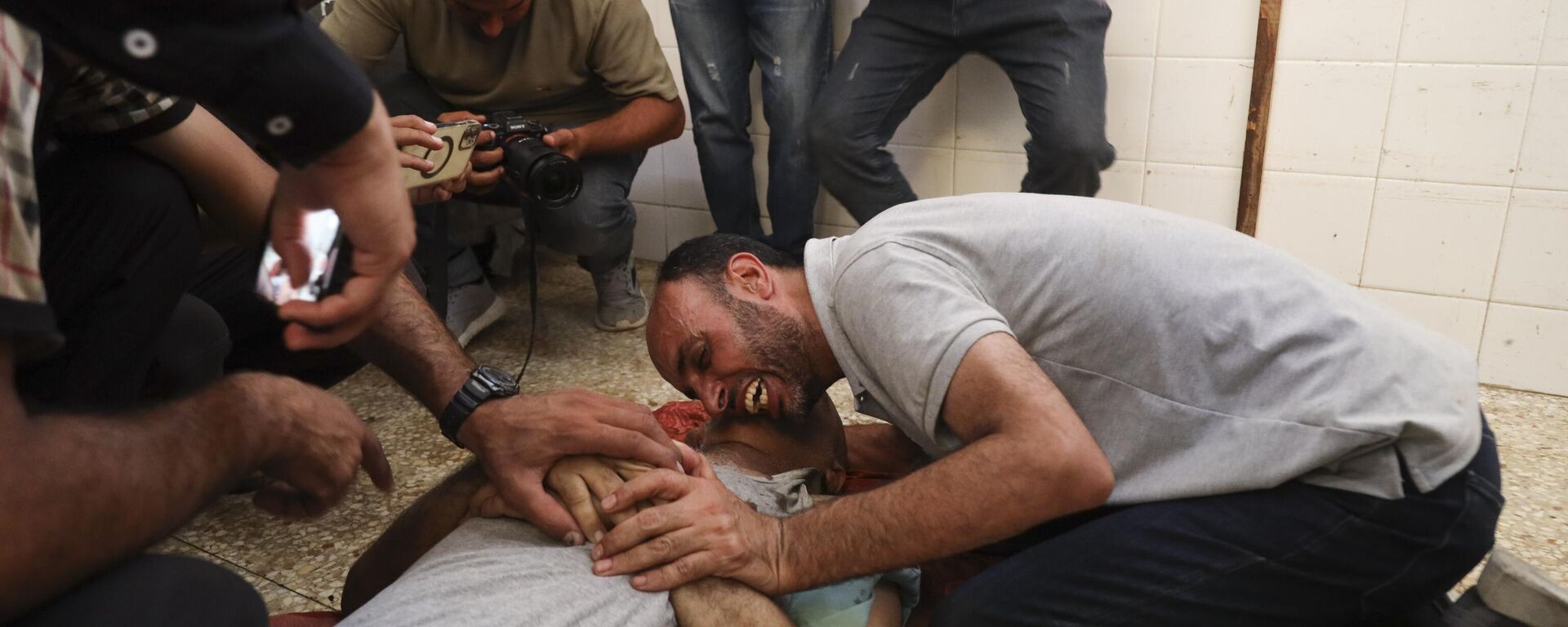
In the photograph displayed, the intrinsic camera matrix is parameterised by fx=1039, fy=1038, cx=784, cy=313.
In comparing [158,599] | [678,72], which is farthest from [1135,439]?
[678,72]

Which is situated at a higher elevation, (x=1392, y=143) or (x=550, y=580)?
(x=1392, y=143)

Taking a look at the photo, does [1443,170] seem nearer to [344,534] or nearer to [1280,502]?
[1280,502]

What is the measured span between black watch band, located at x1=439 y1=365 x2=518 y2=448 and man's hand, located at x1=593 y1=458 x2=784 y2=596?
21cm

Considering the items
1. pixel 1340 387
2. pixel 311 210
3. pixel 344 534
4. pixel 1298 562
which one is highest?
pixel 311 210

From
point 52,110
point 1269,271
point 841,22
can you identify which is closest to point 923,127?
point 841,22

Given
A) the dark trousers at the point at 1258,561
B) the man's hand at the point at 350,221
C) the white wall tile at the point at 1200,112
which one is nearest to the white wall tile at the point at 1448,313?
the white wall tile at the point at 1200,112

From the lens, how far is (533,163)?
7.48 ft

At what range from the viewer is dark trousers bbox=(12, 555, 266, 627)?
0.78m

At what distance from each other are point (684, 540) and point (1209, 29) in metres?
1.80

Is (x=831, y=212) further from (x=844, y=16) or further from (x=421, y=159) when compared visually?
(x=421, y=159)

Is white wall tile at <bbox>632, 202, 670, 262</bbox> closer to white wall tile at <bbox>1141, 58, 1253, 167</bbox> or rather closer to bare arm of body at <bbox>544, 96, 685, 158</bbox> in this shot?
bare arm of body at <bbox>544, 96, 685, 158</bbox>

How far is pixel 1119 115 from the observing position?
248 cm

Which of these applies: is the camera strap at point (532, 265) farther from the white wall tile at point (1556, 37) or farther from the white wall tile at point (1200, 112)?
the white wall tile at point (1556, 37)

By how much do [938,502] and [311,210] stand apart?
2.34 ft
